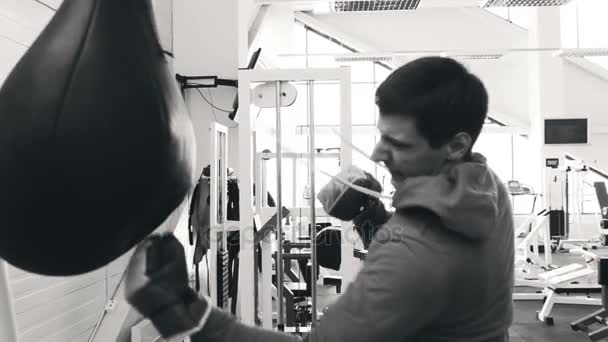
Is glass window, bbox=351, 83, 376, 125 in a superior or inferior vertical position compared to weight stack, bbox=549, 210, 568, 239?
superior

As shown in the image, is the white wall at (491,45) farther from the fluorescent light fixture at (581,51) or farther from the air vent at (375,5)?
the air vent at (375,5)

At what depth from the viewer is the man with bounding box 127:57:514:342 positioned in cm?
74

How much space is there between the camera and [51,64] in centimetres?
81

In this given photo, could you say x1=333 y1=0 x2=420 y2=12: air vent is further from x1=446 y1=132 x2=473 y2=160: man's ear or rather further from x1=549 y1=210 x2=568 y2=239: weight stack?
x1=446 y1=132 x2=473 y2=160: man's ear

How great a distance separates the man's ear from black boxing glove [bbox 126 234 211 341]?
0.47 meters

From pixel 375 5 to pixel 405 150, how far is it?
4774 millimetres

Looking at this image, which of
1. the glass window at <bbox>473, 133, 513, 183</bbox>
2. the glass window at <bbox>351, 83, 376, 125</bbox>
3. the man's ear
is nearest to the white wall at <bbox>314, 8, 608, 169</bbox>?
the glass window at <bbox>473, 133, 513, 183</bbox>

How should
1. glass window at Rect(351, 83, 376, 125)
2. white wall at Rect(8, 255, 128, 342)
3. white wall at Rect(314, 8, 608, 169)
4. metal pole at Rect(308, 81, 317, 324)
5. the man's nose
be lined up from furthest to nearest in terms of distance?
glass window at Rect(351, 83, 376, 125) < white wall at Rect(314, 8, 608, 169) < metal pole at Rect(308, 81, 317, 324) < white wall at Rect(8, 255, 128, 342) < the man's nose

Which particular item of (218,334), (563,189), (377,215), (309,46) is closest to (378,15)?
(309,46)

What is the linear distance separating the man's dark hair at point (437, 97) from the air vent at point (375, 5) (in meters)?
4.56

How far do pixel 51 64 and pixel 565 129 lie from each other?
25.4 feet

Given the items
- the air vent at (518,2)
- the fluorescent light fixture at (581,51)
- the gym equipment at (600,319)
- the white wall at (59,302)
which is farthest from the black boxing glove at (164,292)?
the fluorescent light fixture at (581,51)

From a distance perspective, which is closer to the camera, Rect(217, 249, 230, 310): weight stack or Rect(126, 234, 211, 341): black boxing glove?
Rect(126, 234, 211, 341): black boxing glove

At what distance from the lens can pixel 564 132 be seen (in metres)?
7.29
